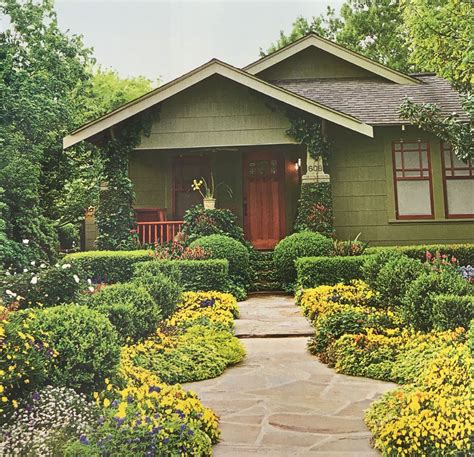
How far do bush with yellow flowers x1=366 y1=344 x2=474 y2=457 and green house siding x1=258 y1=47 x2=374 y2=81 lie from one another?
30.9 ft

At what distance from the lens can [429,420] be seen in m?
2.39

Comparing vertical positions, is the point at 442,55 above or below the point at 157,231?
above

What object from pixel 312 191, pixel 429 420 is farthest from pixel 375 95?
pixel 429 420

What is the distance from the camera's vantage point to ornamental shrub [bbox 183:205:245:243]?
8391 mm

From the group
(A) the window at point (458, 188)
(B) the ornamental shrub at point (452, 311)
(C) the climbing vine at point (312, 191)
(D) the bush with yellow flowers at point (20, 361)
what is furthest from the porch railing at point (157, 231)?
(D) the bush with yellow flowers at point (20, 361)

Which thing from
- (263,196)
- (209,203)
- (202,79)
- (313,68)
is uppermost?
(313,68)

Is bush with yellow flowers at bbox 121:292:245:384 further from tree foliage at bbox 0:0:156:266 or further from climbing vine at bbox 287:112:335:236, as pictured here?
climbing vine at bbox 287:112:335:236

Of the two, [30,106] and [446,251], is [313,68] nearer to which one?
[446,251]

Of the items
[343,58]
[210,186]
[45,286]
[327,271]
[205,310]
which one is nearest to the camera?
[45,286]

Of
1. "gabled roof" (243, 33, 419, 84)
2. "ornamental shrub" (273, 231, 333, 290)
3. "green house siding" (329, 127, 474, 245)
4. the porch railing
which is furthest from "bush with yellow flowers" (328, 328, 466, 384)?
"gabled roof" (243, 33, 419, 84)

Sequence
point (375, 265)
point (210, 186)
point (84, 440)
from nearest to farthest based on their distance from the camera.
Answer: point (84, 440), point (375, 265), point (210, 186)

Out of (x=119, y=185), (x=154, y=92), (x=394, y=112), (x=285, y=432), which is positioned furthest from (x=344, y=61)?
(x=285, y=432)

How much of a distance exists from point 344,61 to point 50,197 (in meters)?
7.55

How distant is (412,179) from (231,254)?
419 centimetres
